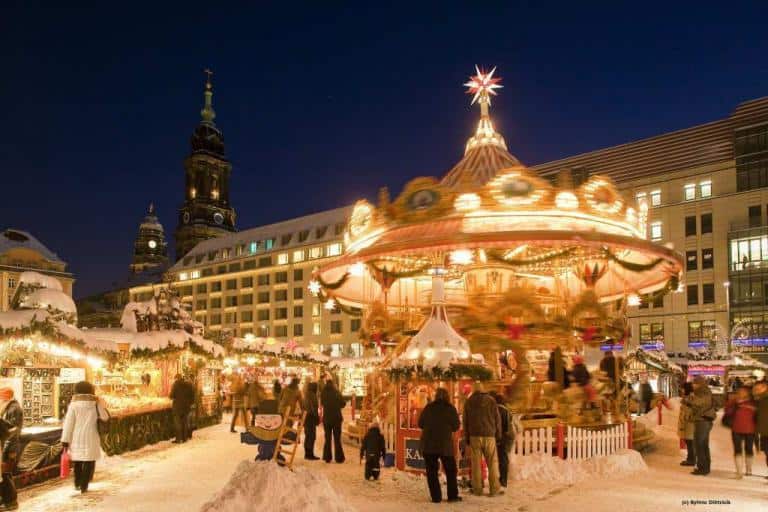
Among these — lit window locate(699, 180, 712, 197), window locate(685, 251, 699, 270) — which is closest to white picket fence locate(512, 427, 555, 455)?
window locate(685, 251, 699, 270)

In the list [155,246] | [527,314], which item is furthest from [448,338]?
[155,246]

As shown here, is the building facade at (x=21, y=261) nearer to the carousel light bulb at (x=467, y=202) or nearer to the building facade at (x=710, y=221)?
the building facade at (x=710, y=221)

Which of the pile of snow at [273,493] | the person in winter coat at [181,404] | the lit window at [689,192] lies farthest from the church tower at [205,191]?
the pile of snow at [273,493]

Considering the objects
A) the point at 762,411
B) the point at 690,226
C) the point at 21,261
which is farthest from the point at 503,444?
the point at 21,261

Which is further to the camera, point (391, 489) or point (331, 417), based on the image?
point (331, 417)

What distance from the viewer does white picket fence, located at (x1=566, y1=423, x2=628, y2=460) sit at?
13773 mm

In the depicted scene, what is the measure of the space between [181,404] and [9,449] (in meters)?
9.07

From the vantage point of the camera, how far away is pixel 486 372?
41.7ft

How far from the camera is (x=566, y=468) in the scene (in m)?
12.9

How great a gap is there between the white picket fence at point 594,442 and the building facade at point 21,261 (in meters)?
63.4

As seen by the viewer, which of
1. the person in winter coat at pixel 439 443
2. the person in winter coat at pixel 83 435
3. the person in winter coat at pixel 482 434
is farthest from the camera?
the person in winter coat at pixel 83 435

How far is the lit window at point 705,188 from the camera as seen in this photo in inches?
1982

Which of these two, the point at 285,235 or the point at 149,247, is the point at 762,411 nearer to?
the point at 285,235

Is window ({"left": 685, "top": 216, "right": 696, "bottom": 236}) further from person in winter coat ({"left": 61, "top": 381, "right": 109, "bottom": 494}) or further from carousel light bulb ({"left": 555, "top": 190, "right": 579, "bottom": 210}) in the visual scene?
person in winter coat ({"left": 61, "top": 381, "right": 109, "bottom": 494})
